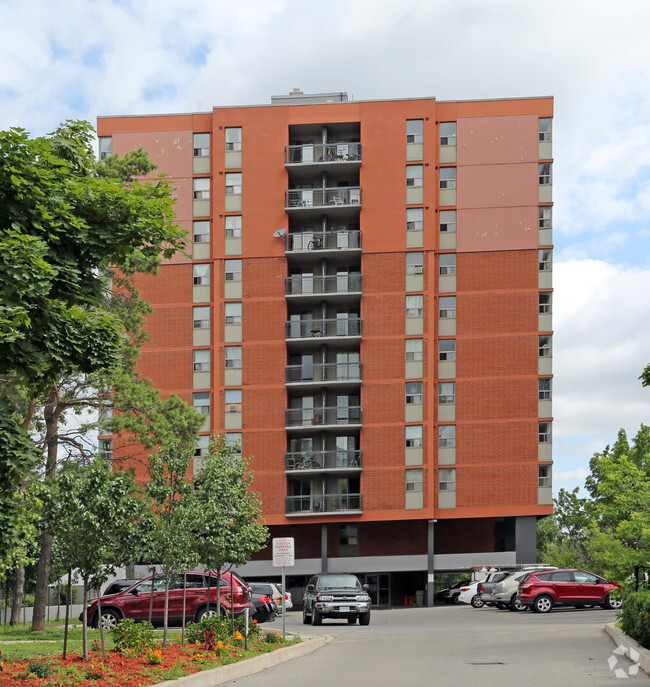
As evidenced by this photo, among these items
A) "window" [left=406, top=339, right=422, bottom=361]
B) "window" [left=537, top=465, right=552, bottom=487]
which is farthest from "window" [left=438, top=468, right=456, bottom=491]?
"window" [left=406, top=339, right=422, bottom=361]

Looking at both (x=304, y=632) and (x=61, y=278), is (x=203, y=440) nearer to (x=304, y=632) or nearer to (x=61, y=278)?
(x=304, y=632)

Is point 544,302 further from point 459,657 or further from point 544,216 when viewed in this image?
point 459,657

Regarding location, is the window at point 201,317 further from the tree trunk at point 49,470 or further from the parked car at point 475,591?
the tree trunk at point 49,470

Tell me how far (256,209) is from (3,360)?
50.4 m

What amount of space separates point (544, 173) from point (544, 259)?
523 cm

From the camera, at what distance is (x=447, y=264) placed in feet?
209

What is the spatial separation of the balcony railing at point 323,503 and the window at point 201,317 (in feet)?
37.2

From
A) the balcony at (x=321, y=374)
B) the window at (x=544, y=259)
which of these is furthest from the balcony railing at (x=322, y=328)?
the window at (x=544, y=259)

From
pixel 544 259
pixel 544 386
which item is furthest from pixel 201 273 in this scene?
pixel 544 386

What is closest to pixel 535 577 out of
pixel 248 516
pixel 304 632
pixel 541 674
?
pixel 304 632

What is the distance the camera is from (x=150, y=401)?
37.1 meters

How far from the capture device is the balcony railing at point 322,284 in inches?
2477

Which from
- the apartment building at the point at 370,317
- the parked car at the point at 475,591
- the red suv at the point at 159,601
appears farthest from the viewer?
the apartment building at the point at 370,317

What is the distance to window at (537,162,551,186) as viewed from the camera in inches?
2505
